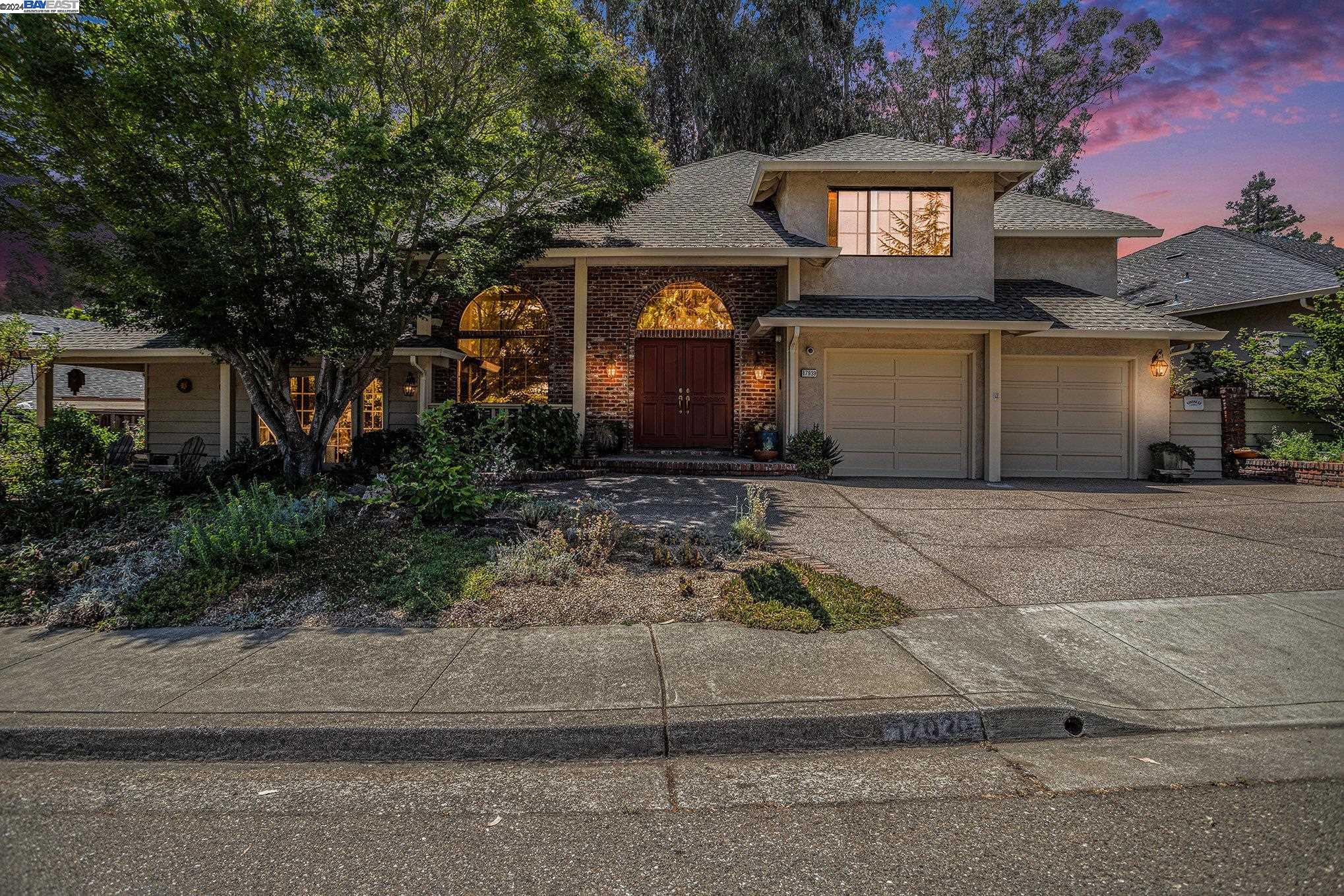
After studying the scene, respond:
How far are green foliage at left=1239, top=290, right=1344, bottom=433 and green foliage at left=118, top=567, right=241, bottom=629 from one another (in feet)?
56.0

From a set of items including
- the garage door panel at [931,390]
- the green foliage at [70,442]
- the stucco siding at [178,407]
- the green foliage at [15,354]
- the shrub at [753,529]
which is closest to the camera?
the shrub at [753,529]

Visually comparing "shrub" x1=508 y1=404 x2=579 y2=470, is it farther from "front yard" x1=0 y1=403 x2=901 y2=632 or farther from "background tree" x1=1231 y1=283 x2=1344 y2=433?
"background tree" x1=1231 y1=283 x2=1344 y2=433

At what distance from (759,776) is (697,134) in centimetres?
2401

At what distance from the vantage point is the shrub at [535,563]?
5.30 meters

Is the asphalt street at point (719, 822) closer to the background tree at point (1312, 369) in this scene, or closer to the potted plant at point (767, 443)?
the potted plant at point (767, 443)

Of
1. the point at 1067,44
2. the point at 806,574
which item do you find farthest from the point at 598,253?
the point at 1067,44

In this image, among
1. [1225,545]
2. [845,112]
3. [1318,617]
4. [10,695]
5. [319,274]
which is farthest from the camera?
[845,112]

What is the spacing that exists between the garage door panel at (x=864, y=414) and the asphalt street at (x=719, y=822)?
938 centimetres

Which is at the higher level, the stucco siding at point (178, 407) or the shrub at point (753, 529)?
the stucco siding at point (178, 407)

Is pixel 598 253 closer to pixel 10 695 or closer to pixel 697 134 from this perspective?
pixel 10 695

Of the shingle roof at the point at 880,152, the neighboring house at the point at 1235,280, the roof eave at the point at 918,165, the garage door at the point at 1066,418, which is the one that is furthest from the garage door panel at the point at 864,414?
the neighboring house at the point at 1235,280

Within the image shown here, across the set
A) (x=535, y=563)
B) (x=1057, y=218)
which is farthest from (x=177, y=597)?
(x=1057, y=218)

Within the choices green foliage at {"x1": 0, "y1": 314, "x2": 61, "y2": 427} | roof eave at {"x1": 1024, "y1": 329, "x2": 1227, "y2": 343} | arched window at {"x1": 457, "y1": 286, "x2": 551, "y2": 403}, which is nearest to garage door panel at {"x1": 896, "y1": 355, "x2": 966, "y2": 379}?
roof eave at {"x1": 1024, "y1": 329, "x2": 1227, "y2": 343}

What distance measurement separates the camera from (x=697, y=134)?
76.6 ft
